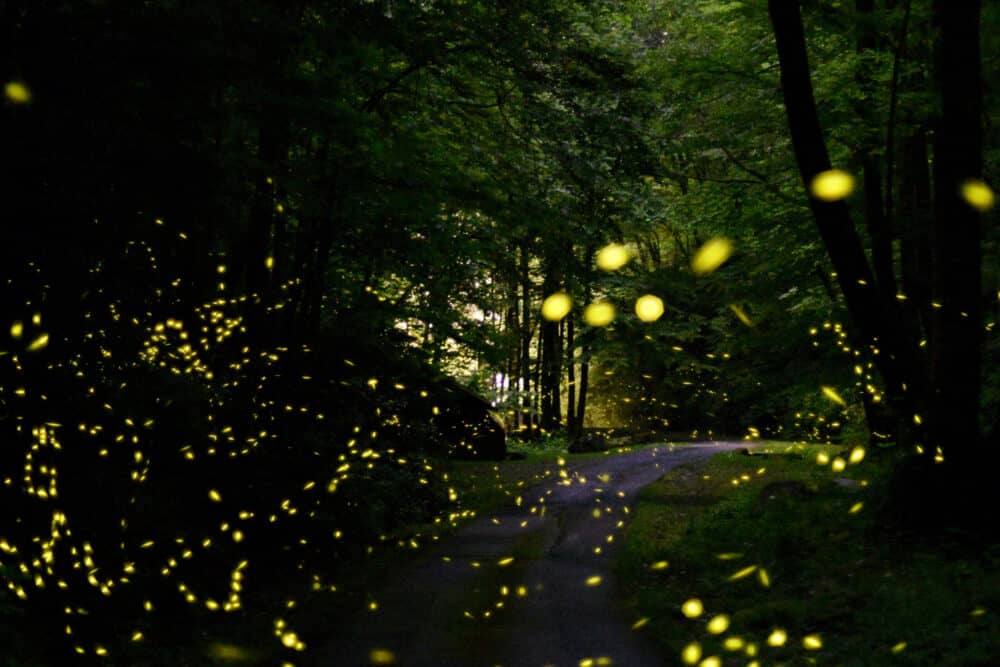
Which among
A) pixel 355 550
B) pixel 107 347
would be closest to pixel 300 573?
pixel 355 550

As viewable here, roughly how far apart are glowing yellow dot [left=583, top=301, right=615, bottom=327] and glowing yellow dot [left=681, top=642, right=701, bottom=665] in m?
26.2

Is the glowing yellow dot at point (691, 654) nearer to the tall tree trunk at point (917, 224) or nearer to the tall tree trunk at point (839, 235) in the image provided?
the tall tree trunk at point (839, 235)

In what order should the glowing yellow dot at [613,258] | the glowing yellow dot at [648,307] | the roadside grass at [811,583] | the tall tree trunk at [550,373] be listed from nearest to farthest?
the roadside grass at [811,583]
the glowing yellow dot at [648,307]
the glowing yellow dot at [613,258]
the tall tree trunk at [550,373]

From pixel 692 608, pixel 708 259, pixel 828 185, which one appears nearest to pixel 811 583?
pixel 692 608

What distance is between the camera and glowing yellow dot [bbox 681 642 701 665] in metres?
6.94

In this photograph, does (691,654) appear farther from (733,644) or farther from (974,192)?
(974,192)

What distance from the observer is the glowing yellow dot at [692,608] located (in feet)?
27.1

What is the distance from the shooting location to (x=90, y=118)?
619cm

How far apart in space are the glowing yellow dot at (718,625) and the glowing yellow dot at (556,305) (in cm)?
2529

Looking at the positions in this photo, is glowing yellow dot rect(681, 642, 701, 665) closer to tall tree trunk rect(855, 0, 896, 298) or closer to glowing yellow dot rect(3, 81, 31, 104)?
tall tree trunk rect(855, 0, 896, 298)

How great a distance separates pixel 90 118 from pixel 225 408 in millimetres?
4393

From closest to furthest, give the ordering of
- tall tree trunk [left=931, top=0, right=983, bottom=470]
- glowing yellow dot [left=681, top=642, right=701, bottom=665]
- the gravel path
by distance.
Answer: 1. glowing yellow dot [left=681, top=642, right=701, bottom=665]
2. the gravel path
3. tall tree trunk [left=931, top=0, right=983, bottom=470]

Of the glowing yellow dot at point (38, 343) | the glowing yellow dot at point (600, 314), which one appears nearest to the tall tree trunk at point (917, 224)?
the glowing yellow dot at point (38, 343)

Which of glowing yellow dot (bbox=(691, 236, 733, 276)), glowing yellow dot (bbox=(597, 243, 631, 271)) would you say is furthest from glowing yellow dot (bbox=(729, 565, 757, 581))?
glowing yellow dot (bbox=(597, 243, 631, 271))
